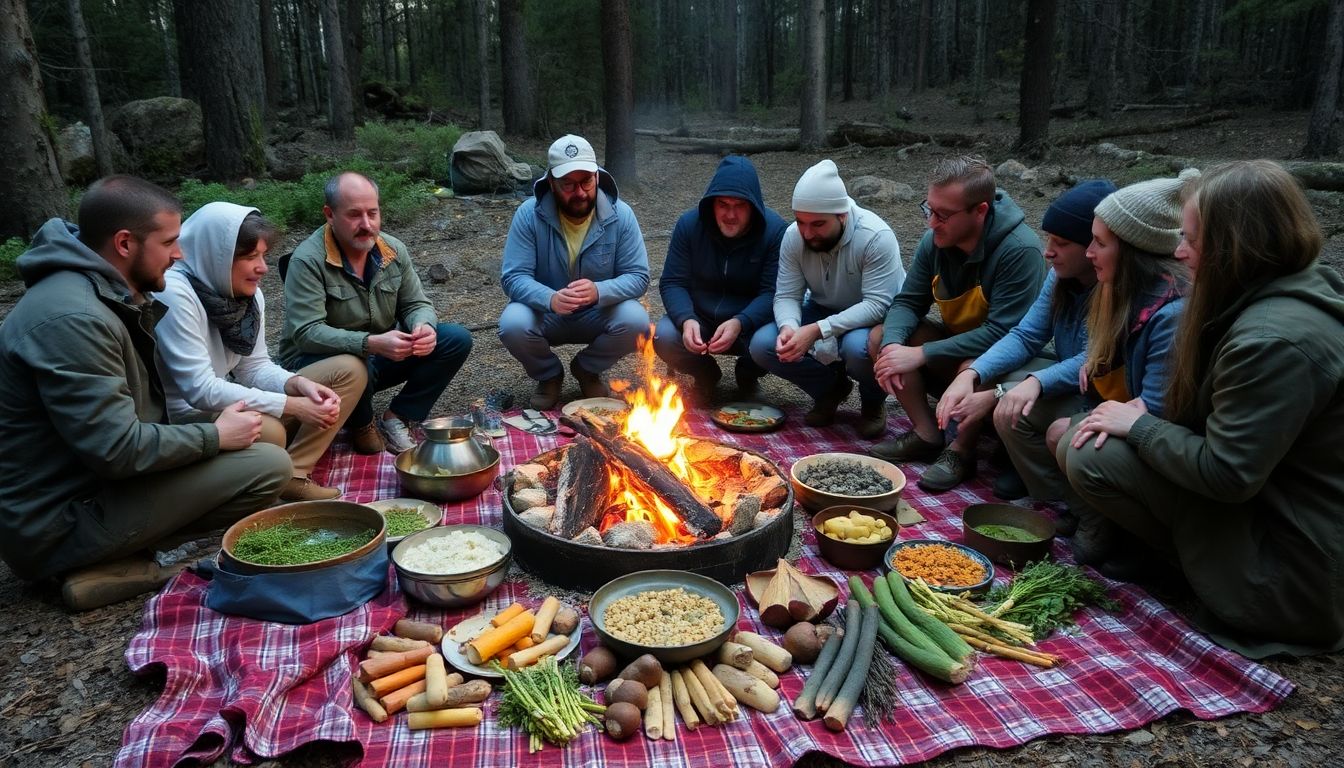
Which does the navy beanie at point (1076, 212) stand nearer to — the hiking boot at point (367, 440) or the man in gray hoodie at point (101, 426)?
the man in gray hoodie at point (101, 426)

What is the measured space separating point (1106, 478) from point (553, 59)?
74.7 ft

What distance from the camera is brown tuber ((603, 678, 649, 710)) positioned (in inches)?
107

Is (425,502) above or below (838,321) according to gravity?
below

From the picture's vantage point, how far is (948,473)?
4.61 metres

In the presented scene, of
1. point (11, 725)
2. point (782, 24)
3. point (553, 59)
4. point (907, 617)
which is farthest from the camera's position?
point (782, 24)

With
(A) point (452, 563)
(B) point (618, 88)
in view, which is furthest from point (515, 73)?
(A) point (452, 563)

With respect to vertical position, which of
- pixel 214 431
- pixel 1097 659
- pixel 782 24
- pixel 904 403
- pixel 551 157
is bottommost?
A: pixel 1097 659

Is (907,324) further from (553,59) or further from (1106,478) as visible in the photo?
(553,59)

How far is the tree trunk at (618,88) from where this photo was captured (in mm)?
12055

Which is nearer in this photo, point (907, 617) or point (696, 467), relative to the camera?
point (907, 617)

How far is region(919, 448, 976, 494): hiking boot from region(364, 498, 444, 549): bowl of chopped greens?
8.75 feet

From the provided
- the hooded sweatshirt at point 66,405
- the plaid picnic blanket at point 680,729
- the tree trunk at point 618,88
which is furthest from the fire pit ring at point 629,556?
the tree trunk at point 618,88

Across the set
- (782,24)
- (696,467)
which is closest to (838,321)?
(696,467)

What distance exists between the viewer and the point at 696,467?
438 centimetres
